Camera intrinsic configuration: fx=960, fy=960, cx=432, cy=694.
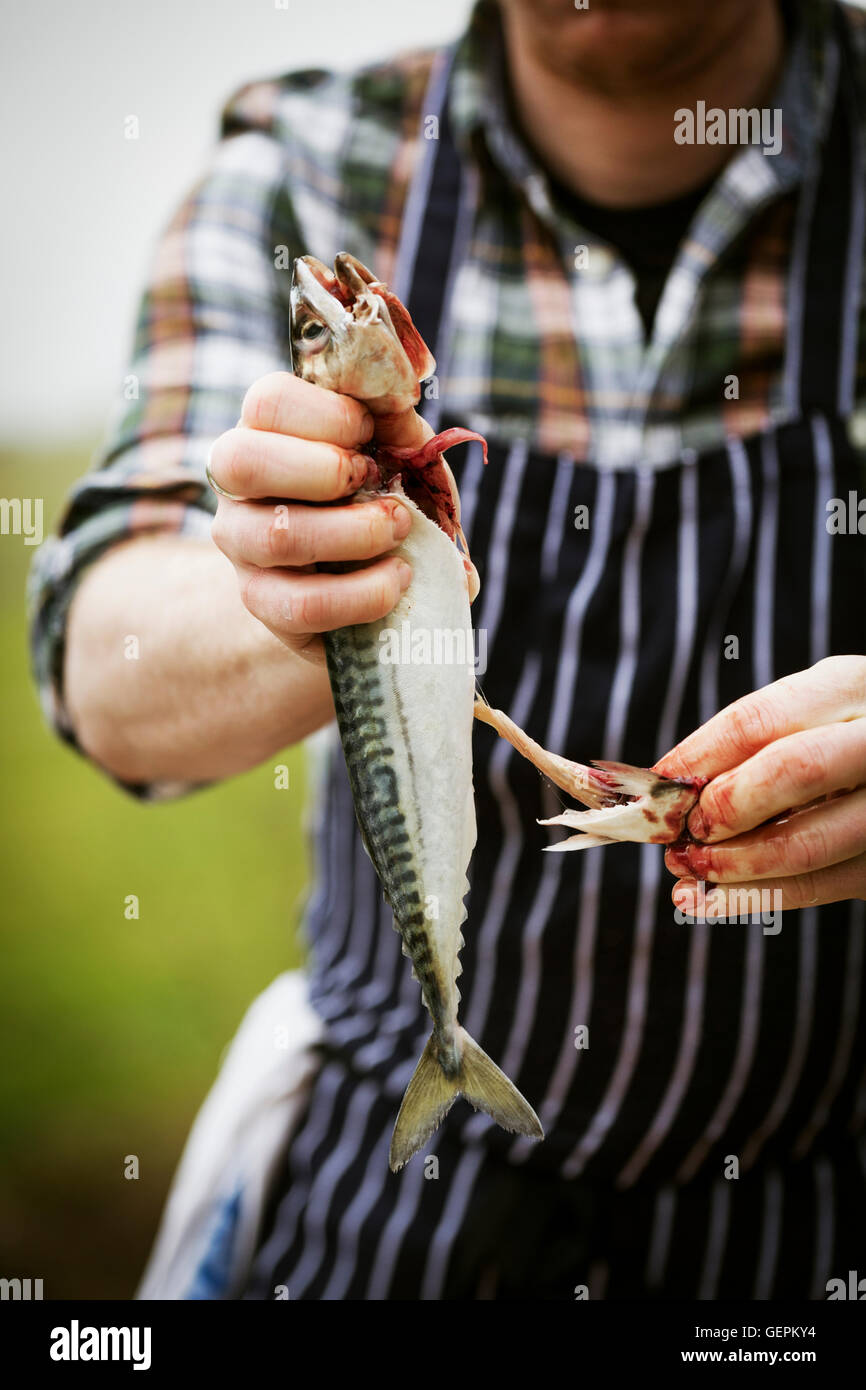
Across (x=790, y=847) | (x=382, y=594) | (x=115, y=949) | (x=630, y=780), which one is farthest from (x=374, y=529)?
(x=115, y=949)

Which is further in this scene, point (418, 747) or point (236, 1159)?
point (236, 1159)

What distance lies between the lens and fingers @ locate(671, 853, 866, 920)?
0.65 meters

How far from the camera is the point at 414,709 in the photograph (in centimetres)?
57

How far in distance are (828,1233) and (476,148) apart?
4.21ft

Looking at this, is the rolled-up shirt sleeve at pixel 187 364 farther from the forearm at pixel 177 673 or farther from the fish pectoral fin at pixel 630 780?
the fish pectoral fin at pixel 630 780

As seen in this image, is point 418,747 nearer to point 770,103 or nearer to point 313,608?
point 313,608

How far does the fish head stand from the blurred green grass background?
59.4 inches

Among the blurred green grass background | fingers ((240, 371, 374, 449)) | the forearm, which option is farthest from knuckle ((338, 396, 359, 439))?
the blurred green grass background

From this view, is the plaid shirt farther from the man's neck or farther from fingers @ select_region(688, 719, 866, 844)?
fingers @ select_region(688, 719, 866, 844)

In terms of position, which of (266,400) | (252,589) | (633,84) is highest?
(633,84)

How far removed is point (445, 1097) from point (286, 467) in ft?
1.31

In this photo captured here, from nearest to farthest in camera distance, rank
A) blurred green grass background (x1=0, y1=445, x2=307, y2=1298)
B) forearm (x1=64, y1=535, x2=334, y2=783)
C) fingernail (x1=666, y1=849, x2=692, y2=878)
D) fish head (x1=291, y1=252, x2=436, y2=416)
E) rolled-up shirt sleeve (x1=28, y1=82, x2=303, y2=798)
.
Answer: fish head (x1=291, y1=252, x2=436, y2=416) < fingernail (x1=666, y1=849, x2=692, y2=878) < forearm (x1=64, y1=535, x2=334, y2=783) < rolled-up shirt sleeve (x1=28, y1=82, x2=303, y2=798) < blurred green grass background (x1=0, y1=445, x2=307, y2=1298)

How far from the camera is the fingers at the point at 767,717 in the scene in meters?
0.62
